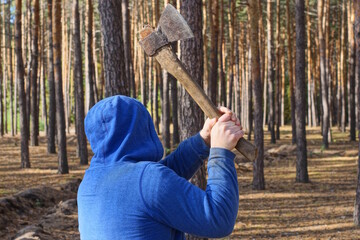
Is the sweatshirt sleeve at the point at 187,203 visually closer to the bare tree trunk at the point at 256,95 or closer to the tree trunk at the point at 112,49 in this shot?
the tree trunk at the point at 112,49

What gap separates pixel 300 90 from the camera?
1430 centimetres

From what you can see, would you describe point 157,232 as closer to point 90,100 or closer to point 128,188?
point 128,188

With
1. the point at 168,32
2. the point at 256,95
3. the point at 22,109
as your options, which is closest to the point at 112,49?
the point at 256,95

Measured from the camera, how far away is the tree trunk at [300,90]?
1398 centimetres

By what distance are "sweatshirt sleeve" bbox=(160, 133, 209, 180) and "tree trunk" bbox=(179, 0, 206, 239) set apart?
4969 millimetres

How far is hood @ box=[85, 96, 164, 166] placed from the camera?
206cm

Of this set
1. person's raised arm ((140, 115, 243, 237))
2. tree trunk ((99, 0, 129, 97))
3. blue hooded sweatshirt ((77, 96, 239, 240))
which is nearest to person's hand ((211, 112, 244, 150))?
blue hooded sweatshirt ((77, 96, 239, 240))

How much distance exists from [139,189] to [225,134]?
1.42 ft

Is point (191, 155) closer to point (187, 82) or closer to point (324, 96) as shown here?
point (187, 82)

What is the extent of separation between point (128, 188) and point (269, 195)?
1119 centimetres

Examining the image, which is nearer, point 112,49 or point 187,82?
point 187,82

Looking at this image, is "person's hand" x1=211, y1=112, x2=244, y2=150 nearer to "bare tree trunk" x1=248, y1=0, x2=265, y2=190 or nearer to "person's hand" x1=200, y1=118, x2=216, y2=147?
"person's hand" x1=200, y1=118, x2=216, y2=147

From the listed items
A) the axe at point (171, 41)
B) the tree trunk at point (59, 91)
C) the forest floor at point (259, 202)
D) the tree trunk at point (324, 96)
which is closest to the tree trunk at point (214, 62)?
the forest floor at point (259, 202)

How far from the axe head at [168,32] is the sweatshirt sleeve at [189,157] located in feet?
1.58
